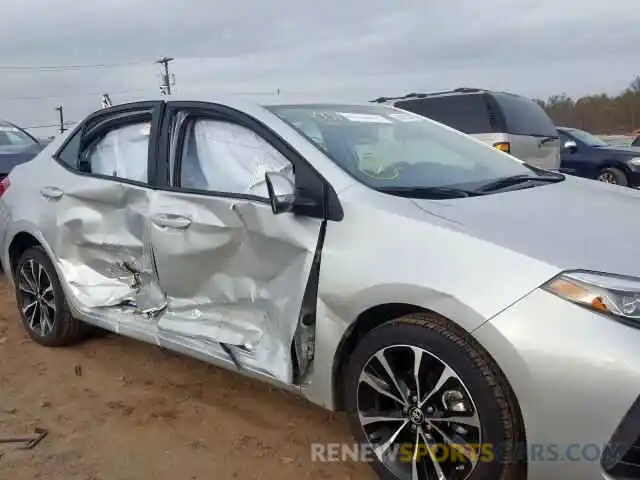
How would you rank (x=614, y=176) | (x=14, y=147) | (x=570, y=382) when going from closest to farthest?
(x=570, y=382) < (x=14, y=147) < (x=614, y=176)

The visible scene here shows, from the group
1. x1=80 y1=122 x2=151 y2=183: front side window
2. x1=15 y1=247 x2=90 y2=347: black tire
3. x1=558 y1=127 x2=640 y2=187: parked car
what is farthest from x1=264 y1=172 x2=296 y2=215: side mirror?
x1=558 y1=127 x2=640 y2=187: parked car

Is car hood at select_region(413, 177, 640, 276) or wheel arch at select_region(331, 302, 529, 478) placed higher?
car hood at select_region(413, 177, 640, 276)

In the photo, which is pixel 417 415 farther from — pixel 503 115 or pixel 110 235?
pixel 503 115

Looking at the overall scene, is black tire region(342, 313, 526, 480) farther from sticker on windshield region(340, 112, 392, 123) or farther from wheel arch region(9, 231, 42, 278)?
wheel arch region(9, 231, 42, 278)

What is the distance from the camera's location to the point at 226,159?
138 inches

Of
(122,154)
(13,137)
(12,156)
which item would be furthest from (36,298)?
(13,137)

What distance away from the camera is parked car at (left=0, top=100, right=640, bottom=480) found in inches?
89.9

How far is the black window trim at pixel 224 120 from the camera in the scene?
2.92 meters

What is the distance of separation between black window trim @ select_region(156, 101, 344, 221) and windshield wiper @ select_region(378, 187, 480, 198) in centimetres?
23

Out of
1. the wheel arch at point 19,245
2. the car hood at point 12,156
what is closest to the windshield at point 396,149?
the wheel arch at point 19,245

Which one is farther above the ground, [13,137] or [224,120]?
[224,120]

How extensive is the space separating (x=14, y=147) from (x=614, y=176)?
1072cm

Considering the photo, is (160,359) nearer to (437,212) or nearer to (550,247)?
(437,212)

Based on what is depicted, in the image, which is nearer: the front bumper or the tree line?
the front bumper
